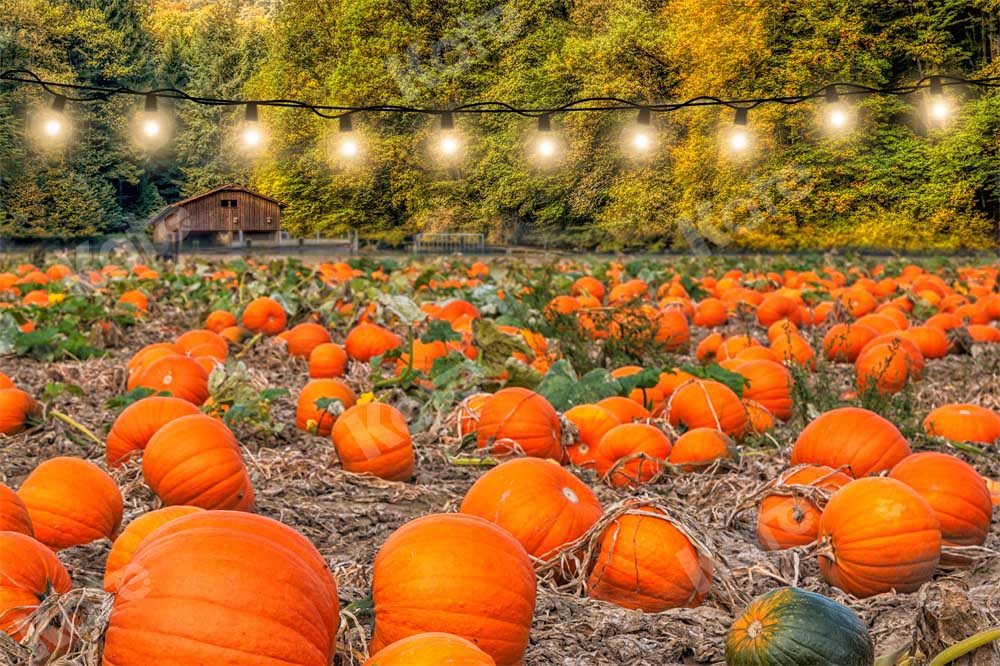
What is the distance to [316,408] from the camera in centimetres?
475

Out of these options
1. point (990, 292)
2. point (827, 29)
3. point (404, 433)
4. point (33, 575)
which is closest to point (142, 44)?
point (990, 292)

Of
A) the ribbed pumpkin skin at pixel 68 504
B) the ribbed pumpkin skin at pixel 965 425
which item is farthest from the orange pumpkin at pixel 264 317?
the ribbed pumpkin skin at pixel 965 425

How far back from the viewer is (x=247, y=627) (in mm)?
1564

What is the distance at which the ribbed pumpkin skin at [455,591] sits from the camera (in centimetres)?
194

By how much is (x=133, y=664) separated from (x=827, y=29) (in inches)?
1205

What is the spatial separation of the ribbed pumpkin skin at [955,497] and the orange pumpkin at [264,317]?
544cm

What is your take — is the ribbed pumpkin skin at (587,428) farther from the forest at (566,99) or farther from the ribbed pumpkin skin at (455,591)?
the forest at (566,99)

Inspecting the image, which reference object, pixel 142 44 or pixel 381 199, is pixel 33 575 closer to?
pixel 381 199

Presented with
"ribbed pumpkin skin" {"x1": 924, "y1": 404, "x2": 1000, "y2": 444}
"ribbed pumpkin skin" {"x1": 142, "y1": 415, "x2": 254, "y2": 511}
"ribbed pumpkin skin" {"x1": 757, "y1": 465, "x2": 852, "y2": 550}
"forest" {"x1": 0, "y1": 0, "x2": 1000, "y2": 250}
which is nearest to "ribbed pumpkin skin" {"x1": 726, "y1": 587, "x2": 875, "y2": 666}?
"ribbed pumpkin skin" {"x1": 757, "y1": 465, "x2": 852, "y2": 550}

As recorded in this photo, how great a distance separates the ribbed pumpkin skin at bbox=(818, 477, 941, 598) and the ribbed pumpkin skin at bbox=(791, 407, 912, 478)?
31.8 inches

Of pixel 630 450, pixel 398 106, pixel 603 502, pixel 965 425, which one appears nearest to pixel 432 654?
pixel 603 502

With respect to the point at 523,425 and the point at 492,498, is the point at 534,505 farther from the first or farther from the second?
the point at 523,425

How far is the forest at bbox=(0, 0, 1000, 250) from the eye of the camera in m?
14.0

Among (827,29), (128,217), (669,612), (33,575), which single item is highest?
(827,29)
